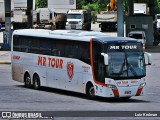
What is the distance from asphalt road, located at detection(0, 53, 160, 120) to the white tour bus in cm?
45

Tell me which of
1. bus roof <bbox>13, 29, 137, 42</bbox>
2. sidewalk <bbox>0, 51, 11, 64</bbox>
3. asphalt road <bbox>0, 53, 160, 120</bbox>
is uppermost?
bus roof <bbox>13, 29, 137, 42</bbox>

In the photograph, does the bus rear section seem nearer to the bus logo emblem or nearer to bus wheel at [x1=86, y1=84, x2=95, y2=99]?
bus wheel at [x1=86, y1=84, x2=95, y2=99]

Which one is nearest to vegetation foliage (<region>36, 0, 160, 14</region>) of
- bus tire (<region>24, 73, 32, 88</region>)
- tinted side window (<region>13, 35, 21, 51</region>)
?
tinted side window (<region>13, 35, 21, 51</region>)

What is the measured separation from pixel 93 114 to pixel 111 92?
4.34 m

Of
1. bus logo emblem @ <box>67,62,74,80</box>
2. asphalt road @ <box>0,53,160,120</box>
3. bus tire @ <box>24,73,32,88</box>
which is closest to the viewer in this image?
asphalt road @ <box>0,53,160,120</box>

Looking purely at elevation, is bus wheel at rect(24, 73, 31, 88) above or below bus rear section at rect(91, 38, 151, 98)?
below

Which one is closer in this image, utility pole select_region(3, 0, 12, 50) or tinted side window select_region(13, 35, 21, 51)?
tinted side window select_region(13, 35, 21, 51)

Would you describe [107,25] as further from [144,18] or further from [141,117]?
[141,117]

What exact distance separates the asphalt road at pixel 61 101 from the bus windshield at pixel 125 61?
1124 millimetres

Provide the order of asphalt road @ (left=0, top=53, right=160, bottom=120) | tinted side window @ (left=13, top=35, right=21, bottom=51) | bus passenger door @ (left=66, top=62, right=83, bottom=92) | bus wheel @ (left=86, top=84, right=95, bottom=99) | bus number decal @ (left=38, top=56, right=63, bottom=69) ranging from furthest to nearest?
tinted side window @ (left=13, top=35, right=21, bottom=51) < bus number decal @ (left=38, top=56, right=63, bottom=69) < bus passenger door @ (left=66, top=62, right=83, bottom=92) < bus wheel @ (left=86, top=84, right=95, bottom=99) < asphalt road @ (left=0, top=53, right=160, bottom=120)

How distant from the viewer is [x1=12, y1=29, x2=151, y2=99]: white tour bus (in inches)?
1031

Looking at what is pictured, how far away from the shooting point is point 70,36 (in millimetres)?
28562

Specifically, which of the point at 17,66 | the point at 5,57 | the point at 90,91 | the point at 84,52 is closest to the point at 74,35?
the point at 84,52

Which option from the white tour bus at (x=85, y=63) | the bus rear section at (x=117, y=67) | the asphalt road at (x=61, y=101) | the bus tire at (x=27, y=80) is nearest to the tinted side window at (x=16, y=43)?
the white tour bus at (x=85, y=63)
